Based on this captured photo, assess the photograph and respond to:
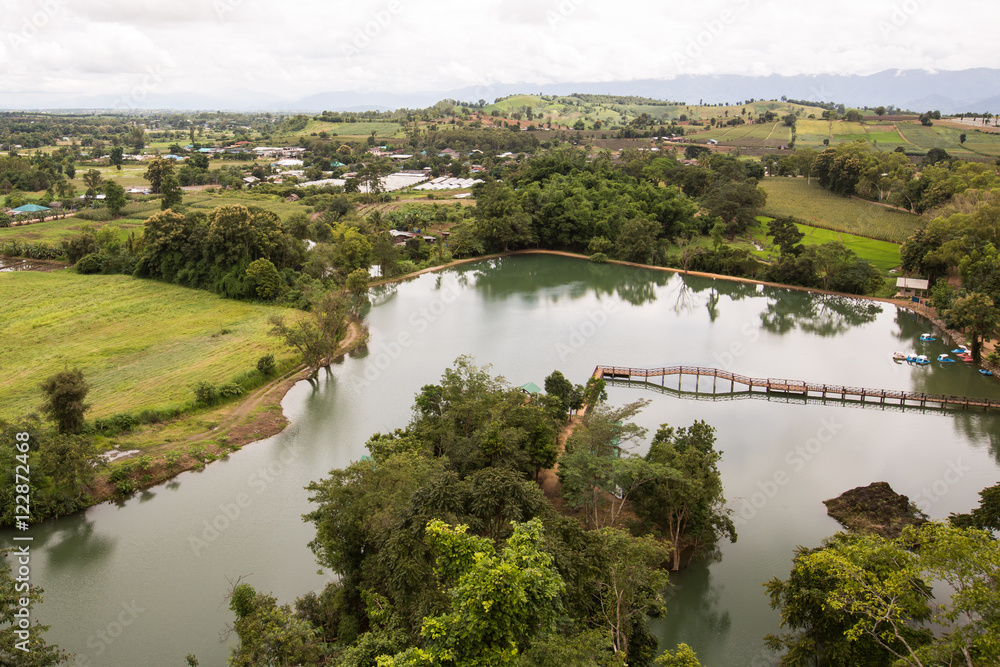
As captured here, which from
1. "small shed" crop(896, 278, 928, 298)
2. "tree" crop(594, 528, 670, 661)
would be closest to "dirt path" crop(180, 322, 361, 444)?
"tree" crop(594, 528, 670, 661)

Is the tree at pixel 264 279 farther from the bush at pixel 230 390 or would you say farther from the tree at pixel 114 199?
the tree at pixel 114 199

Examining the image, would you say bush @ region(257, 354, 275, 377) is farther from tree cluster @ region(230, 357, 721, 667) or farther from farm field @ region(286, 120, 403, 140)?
farm field @ region(286, 120, 403, 140)

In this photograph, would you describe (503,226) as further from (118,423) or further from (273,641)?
(273,641)

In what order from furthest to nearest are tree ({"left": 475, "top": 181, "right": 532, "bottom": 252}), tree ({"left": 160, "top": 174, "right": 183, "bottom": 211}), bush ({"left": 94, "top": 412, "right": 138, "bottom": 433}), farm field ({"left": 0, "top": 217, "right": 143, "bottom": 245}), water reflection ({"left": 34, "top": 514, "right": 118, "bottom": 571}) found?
tree ({"left": 160, "top": 174, "right": 183, "bottom": 211}), tree ({"left": 475, "top": 181, "right": 532, "bottom": 252}), farm field ({"left": 0, "top": 217, "right": 143, "bottom": 245}), bush ({"left": 94, "top": 412, "right": 138, "bottom": 433}), water reflection ({"left": 34, "top": 514, "right": 118, "bottom": 571})

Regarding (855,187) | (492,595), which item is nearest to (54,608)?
(492,595)

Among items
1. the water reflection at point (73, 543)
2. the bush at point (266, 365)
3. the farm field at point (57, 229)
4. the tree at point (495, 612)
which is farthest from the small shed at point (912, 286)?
the farm field at point (57, 229)

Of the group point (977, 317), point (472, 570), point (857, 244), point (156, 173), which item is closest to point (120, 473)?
point (472, 570)
